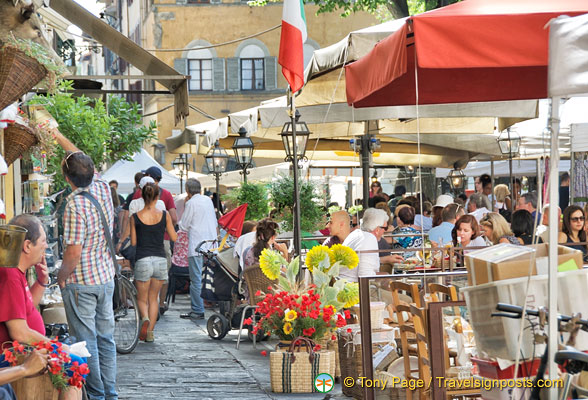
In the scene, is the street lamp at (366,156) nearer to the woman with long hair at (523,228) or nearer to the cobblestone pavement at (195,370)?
the cobblestone pavement at (195,370)

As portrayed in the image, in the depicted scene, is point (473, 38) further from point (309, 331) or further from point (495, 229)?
point (495, 229)

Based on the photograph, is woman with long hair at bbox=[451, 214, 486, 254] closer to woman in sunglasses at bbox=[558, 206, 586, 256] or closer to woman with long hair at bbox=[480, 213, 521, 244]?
woman with long hair at bbox=[480, 213, 521, 244]

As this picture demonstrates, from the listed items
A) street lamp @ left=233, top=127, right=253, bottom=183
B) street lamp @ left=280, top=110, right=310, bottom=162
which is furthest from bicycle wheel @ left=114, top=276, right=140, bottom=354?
street lamp @ left=233, top=127, right=253, bottom=183

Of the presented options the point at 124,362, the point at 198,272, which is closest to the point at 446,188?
the point at 198,272

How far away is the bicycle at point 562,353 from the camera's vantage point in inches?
151

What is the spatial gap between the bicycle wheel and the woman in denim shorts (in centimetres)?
29

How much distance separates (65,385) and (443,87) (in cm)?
516

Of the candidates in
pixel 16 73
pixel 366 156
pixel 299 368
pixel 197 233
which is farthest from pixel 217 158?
pixel 16 73

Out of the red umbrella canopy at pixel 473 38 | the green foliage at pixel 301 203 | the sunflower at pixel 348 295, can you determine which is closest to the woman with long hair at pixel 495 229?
the green foliage at pixel 301 203

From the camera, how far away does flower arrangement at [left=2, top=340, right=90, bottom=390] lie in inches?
196

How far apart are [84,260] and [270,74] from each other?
1511 inches

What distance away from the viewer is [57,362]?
4.97m

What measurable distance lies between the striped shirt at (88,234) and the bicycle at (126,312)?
135 inches

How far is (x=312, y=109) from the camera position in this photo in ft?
43.6
